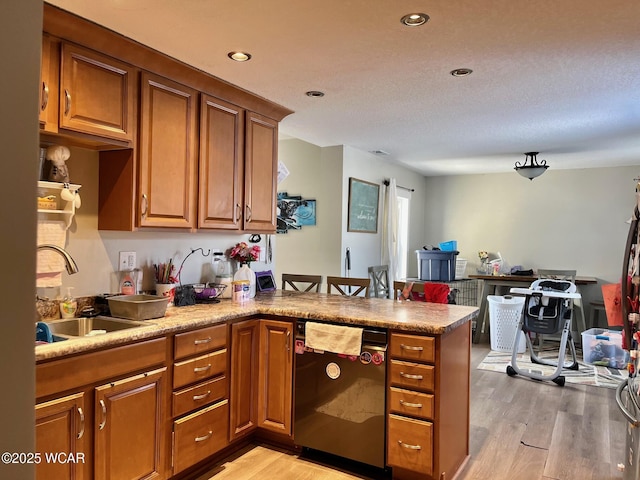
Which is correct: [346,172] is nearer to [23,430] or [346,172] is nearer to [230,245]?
[230,245]

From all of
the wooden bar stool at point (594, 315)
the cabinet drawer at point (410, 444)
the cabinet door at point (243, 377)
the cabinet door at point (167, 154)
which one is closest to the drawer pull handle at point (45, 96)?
the cabinet door at point (167, 154)

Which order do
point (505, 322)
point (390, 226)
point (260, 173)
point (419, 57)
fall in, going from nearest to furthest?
1. point (419, 57)
2. point (260, 173)
3. point (505, 322)
4. point (390, 226)

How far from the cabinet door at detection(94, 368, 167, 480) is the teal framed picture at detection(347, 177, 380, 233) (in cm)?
311

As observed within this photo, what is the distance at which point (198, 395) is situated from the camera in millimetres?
2414

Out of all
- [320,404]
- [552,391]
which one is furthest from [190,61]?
[552,391]

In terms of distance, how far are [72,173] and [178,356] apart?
3.75 ft

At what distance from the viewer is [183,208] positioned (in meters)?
2.74

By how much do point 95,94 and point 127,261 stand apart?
98 centimetres

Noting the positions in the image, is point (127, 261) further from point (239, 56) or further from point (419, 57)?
point (419, 57)

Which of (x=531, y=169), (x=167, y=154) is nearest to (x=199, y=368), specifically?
(x=167, y=154)

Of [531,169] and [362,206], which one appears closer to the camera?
[531,169]

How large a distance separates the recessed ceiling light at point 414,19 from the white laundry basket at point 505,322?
13.2 feet

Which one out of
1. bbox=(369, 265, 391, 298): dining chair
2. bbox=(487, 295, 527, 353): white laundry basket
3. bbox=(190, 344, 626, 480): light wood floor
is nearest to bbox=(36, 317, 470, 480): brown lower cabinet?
bbox=(190, 344, 626, 480): light wood floor

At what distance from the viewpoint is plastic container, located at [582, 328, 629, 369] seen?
4680mm
